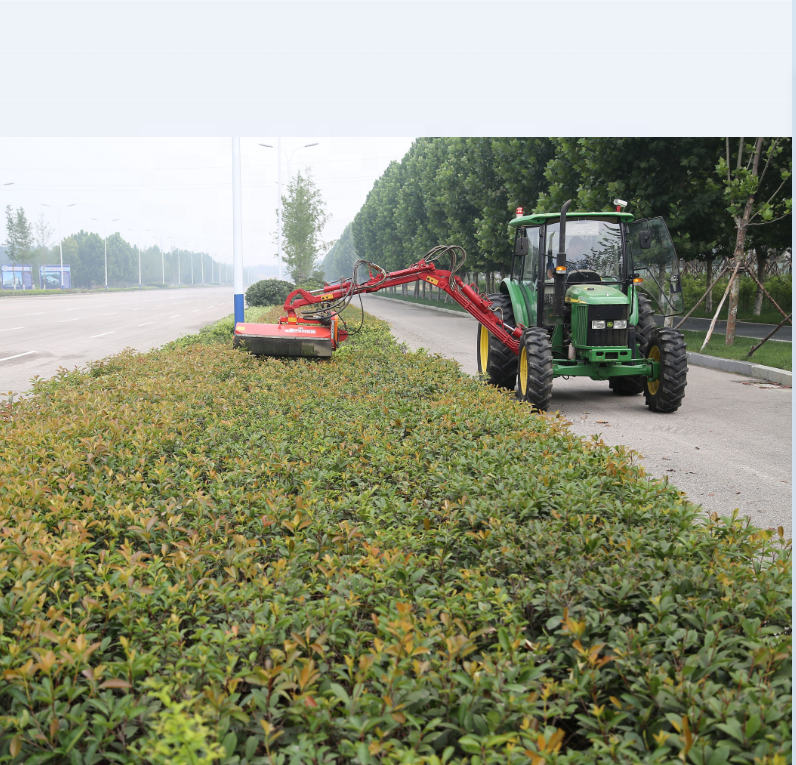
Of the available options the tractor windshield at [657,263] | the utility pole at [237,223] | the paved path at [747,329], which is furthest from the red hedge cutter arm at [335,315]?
the paved path at [747,329]

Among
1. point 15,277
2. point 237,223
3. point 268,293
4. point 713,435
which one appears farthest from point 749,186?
point 15,277

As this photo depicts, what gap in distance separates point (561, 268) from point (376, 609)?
719 centimetres

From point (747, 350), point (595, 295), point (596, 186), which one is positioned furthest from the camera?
point (596, 186)

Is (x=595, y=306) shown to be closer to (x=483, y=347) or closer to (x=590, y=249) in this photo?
(x=590, y=249)

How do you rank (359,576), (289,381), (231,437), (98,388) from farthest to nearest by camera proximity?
1. (289,381)
2. (98,388)
3. (231,437)
4. (359,576)

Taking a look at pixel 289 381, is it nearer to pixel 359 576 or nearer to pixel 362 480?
pixel 362 480

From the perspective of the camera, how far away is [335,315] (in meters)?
10.2

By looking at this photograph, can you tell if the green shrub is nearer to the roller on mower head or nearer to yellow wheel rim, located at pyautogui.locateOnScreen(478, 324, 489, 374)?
yellow wheel rim, located at pyautogui.locateOnScreen(478, 324, 489, 374)

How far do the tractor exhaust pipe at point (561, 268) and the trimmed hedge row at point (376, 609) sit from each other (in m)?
4.77

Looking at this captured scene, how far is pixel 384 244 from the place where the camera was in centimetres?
6206

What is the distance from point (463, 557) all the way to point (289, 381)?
15.3 ft

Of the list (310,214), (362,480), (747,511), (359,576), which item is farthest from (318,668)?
(310,214)

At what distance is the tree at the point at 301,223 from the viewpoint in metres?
48.7

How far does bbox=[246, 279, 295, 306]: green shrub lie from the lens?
30938 mm
